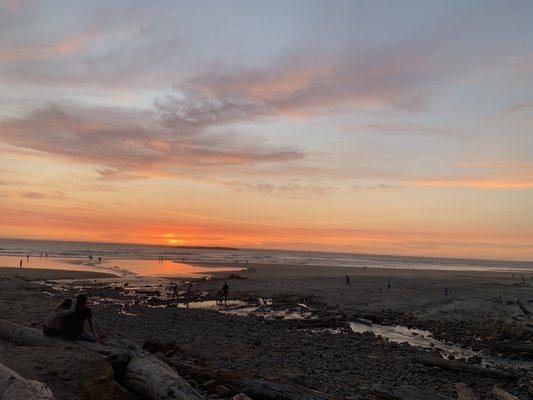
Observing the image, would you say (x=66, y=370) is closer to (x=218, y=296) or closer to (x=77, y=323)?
(x=77, y=323)

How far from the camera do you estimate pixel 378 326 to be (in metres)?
22.5

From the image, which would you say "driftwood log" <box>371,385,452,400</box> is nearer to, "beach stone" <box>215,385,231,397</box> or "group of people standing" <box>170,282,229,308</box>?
"beach stone" <box>215,385,231,397</box>

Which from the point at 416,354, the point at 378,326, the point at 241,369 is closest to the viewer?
the point at 241,369

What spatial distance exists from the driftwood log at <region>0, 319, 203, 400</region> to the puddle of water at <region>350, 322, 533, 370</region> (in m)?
11.3

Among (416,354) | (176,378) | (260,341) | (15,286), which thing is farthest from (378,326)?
(15,286)

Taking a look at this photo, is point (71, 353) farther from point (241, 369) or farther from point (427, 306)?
point (427, 306)

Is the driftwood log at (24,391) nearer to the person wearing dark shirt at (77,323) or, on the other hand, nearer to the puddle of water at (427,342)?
the person wearing dark shirt at (77,323)

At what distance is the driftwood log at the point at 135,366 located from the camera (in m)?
8.38

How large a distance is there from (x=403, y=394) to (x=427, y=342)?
1074cm

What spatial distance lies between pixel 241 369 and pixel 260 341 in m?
3.95

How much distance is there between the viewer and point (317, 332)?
19812 millimetres

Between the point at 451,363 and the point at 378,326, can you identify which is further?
the point at 378,326

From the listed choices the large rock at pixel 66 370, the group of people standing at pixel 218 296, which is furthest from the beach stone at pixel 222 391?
the group of people standing at pixel 218 296

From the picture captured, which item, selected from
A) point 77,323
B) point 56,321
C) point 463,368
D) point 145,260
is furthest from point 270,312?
point 145,260
